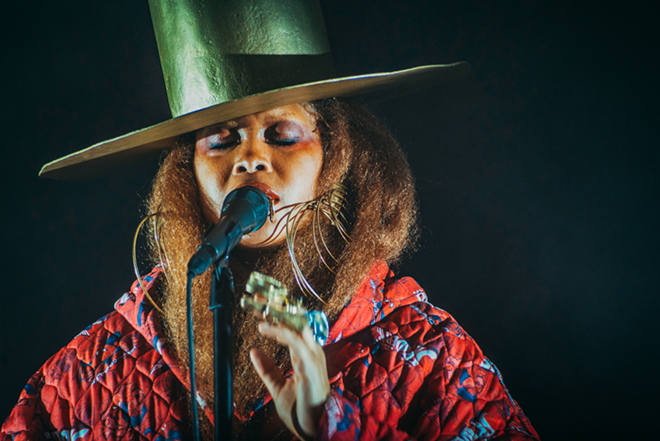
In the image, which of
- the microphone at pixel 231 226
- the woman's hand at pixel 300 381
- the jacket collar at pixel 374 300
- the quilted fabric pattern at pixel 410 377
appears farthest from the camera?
the jacket collar at pixel 374 300

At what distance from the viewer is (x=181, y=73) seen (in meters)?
0.98

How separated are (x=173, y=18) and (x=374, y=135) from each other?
623 mm

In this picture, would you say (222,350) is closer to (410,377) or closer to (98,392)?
(410,377)

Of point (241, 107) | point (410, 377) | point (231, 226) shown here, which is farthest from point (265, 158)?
point (410, 377)

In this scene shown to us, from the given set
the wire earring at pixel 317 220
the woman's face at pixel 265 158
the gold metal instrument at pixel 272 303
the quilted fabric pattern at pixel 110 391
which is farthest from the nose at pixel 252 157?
the quilted fabric pattern at pixel 110 391

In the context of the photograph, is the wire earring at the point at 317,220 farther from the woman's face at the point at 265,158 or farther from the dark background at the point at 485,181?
the dark background at the point at 485,181

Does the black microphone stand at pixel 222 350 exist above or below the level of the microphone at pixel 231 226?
below

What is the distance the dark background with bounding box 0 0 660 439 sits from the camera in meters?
1.10

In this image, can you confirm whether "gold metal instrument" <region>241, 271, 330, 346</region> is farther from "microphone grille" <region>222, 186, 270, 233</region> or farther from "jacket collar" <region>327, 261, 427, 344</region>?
"jacket collar" <region>327, 261, 427, 344</region>

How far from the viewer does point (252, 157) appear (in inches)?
40.6

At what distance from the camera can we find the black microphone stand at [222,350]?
0.66 meters

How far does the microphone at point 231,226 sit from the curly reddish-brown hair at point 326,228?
330 mm

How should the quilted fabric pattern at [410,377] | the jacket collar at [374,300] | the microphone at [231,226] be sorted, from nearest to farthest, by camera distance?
the microphone at [231,226]
the quilted fabric pattern at [410,377]
the jacket collar at [374,300]

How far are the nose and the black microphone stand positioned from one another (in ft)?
1.34
